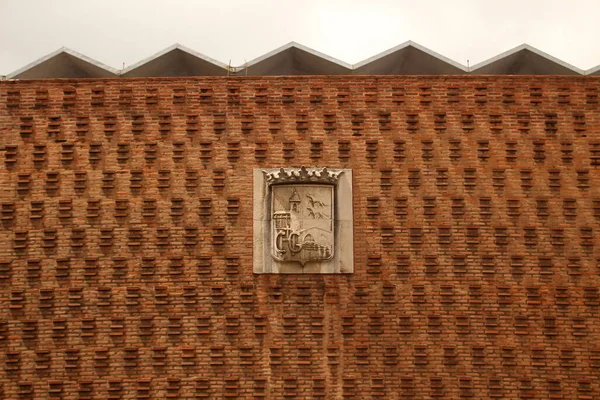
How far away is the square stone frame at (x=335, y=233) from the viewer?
1377 cm

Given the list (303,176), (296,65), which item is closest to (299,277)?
(303,176)

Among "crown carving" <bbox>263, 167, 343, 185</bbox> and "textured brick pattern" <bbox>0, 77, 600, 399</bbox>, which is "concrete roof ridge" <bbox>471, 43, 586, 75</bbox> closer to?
"textured brick pattern" <bbox>0, 77, 600, 399</bbox>

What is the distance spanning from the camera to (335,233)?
13.9m

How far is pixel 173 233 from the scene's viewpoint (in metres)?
14.0

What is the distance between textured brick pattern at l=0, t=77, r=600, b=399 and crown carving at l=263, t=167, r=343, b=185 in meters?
0.33

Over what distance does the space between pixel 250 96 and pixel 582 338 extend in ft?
23.1

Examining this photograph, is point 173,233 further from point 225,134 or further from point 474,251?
point 474,251

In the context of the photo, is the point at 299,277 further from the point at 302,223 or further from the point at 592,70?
the point at 592,70

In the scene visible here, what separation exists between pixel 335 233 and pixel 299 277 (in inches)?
38.1

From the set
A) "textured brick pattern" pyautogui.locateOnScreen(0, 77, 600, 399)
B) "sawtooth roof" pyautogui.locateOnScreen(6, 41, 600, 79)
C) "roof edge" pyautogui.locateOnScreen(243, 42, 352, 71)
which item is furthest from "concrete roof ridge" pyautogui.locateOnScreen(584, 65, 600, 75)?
"roof edge" pyautogui.locateOnScreen(243, 42, 352, 71)

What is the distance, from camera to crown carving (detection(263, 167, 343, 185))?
1394 cm

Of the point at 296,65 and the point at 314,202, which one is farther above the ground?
the point at 296,65

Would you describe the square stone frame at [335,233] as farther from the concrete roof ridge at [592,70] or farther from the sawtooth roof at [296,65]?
the concrete roof ridge at [592,70]

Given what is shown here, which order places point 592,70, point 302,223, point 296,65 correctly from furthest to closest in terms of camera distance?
point 296,65, point 592,70, point 302,223
